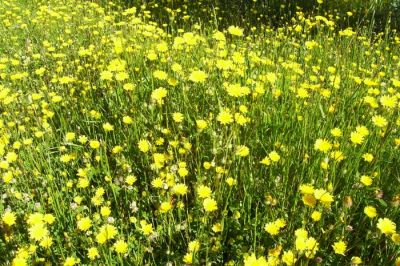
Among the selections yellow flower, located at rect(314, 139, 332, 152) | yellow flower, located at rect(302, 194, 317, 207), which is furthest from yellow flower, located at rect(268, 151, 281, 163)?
yellow flower, located at rect(302, 194, 317, 207)

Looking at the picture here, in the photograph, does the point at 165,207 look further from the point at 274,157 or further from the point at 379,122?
the point at 379,122

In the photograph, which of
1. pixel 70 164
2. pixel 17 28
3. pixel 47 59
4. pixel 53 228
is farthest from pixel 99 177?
pixel 17 28

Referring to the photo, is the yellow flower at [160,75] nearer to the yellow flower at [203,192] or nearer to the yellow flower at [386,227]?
the yellow flower at [203,192]

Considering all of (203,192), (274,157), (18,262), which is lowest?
(18,262)

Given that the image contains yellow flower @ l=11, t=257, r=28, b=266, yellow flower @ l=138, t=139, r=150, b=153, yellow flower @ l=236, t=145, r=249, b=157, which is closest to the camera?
yellow flower @ l=11, t=257, r=28, b=266

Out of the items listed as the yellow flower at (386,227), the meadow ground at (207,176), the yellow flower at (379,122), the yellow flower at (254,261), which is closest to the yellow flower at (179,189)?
the meadow ground at (207,176)

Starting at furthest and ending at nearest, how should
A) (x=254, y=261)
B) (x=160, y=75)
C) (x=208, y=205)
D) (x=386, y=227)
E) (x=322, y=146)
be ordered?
(x=160, y=75)
(x=322, y=146)
(x=208, y=205)
(x=386, y=227)
(x=254, y=261)

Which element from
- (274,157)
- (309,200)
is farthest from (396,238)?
(274,157)

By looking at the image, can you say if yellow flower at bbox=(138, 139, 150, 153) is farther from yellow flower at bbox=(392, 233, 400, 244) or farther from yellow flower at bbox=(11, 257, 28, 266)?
yellow flower at bbox=(392, 233, 400, 244)

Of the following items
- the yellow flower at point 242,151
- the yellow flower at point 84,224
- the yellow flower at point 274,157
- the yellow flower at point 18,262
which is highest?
the yellow flower at point 242,151

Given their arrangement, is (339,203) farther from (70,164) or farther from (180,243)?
(70,164)

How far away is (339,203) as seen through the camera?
2178 mm

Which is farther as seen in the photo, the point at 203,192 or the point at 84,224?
the point at 203,192

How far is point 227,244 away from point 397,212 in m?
0.92
